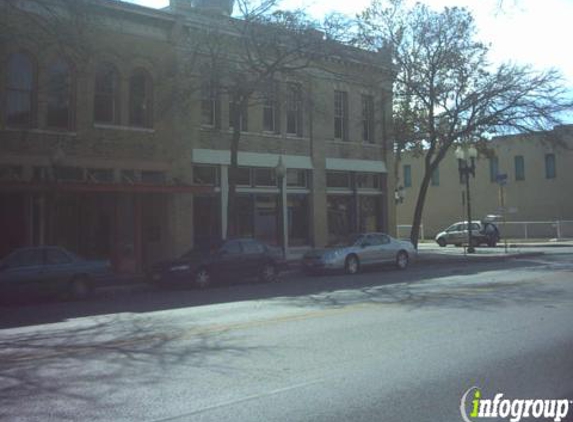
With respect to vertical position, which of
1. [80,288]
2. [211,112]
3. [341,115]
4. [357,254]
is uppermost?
[341,115]

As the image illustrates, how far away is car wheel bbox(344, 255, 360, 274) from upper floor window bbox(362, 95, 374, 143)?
11.1 m

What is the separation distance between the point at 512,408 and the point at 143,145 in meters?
19.8

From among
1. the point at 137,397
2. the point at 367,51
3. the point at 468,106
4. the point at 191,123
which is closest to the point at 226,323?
the point at 137,397

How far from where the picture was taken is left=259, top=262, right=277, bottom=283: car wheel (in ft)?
66.4

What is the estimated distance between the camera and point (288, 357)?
808 cm

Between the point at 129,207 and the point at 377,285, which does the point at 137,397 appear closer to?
the point at 377,285

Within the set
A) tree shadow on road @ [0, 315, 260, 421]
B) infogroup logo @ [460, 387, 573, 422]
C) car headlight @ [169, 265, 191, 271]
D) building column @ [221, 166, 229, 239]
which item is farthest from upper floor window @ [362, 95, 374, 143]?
infogroup logo @ [460, 387, 573, 422]

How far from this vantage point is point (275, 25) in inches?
841

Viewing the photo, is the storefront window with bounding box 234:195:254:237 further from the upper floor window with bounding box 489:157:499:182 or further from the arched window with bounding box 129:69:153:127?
the upper floor window with bounding box 489:157:499:182

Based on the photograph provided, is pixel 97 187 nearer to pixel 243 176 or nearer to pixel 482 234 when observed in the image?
pixel 243 176

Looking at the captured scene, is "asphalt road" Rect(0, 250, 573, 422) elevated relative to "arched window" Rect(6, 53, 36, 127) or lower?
lower

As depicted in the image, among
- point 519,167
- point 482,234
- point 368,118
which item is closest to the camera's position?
point 368,118

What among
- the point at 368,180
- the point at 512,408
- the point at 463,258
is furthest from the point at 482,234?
the point at 512,408

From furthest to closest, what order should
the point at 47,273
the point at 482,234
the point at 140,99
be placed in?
the point at 482,234
the point at 140,99
the point at 47,273
